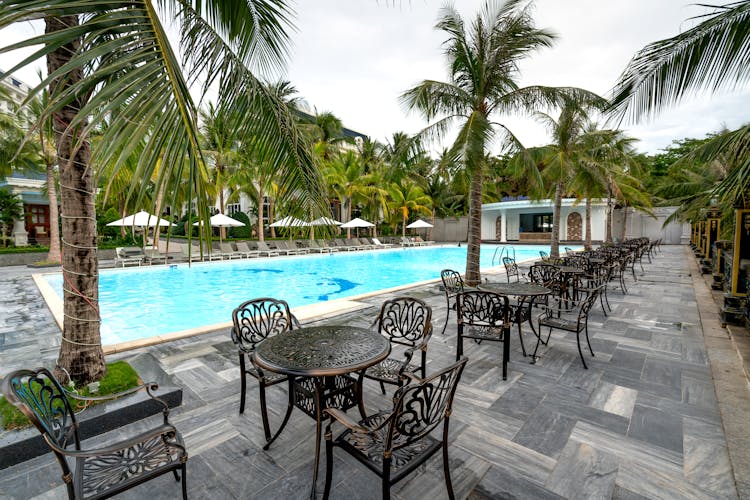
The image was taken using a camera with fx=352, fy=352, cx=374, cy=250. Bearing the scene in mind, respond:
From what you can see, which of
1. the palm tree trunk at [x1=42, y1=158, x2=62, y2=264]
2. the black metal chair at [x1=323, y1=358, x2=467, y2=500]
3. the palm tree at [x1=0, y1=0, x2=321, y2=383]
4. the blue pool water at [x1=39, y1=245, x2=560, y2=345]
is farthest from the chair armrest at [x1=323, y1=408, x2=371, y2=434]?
the palm tree trunk at [x1=42, y1=158, x2=62, y2=264]

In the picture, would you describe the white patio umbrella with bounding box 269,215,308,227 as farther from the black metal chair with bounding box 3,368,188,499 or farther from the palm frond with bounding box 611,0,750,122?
the palm frond with bounding box 611,0,750,122

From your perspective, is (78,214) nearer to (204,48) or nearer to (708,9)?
(204,48)

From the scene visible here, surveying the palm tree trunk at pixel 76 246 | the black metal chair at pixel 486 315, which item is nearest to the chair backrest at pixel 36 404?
the palm tree trunk at pixel 76 246

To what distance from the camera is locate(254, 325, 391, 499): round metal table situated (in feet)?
7.25

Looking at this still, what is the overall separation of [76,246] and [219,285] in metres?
10.2

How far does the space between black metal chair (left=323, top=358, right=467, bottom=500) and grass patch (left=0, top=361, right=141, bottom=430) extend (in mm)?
2165

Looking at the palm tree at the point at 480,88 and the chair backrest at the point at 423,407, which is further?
the palm tree at the point at 480,88

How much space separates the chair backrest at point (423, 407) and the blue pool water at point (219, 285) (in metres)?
6.81

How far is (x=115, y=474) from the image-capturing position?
1.85 meters

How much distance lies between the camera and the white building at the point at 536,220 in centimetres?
2780

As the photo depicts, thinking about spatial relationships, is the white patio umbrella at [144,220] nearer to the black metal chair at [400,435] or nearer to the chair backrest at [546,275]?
the black metal chair at [400,435]

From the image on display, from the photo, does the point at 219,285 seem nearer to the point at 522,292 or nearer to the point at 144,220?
the point at 144,220

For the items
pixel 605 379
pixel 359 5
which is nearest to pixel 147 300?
pixel 359 5

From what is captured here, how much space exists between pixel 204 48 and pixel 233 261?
50.3ft
